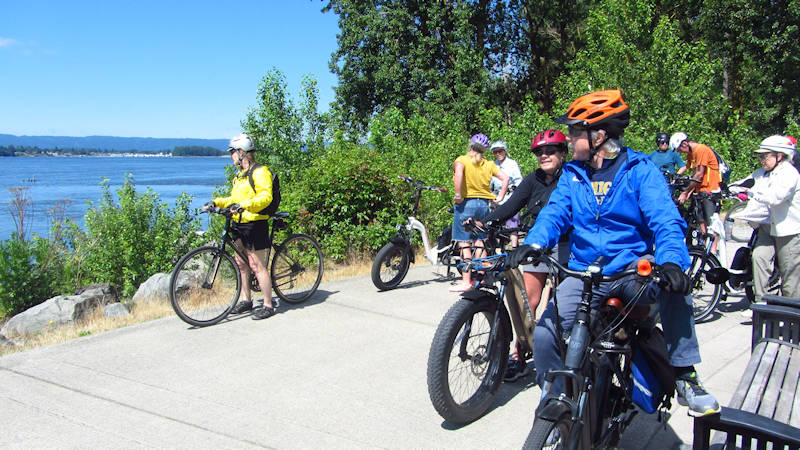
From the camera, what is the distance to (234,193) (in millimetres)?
6289

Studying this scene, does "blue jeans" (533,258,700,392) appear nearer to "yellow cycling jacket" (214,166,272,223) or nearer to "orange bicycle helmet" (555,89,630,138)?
"orange bicycle helmet" (555,89,630,138)

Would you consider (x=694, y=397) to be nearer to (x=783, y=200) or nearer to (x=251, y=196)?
(x=783, y=200)

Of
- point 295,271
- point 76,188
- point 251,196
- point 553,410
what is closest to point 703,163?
point 295,271

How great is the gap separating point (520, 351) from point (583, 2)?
91.7 feet

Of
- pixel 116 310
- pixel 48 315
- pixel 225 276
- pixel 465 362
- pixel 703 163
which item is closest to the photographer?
pixel 465 362

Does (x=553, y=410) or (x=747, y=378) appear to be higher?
(x=553, y=410)

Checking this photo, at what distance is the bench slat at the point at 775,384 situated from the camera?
9.85 feet

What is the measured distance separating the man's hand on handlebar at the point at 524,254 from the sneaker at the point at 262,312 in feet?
12.9

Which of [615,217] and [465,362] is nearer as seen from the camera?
[615,217]

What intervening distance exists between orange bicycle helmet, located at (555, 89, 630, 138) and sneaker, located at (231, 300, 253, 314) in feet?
14.4

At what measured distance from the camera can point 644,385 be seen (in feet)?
10.5

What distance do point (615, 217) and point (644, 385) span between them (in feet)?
3.01

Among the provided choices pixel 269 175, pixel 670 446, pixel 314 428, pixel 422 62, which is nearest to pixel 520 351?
pixel 670 446

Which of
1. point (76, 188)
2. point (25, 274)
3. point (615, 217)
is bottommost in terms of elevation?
point (76, 188)
